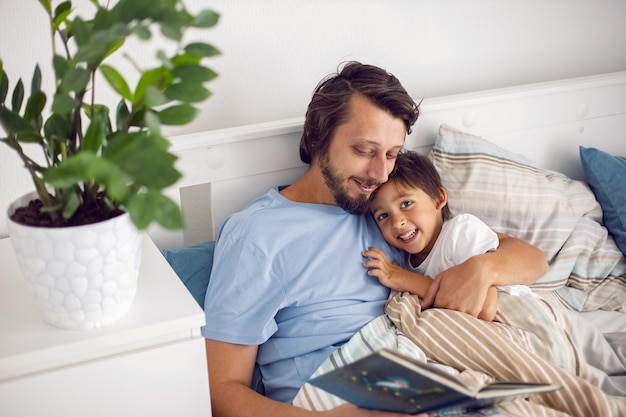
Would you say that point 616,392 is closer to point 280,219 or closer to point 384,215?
point 384,215

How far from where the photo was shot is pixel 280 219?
142 centimetres

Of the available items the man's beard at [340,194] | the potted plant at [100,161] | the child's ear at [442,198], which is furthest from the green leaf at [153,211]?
the child's ear at [442,198]

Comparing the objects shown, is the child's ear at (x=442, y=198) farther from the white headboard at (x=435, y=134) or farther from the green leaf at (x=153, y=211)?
the green leaf at (x=153, y=211)

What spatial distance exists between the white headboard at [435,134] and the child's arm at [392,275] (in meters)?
0.36

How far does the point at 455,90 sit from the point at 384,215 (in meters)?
0.62

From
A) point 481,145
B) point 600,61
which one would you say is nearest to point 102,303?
point 481,145

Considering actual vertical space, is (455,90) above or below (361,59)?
below

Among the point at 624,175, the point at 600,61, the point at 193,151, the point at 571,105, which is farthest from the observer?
the point at 600,61

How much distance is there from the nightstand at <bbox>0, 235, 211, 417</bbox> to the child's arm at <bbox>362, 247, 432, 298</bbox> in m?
0.49

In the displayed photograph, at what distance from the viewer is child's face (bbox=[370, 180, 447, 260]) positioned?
153cm

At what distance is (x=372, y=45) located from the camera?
1801 mm

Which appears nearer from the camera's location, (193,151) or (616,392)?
(616,392)

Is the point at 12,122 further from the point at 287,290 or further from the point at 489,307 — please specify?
the point at 489,307

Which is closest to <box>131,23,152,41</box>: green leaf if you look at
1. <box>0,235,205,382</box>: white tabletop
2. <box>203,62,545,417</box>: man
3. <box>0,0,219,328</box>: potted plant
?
<box>0,0,219,328</box>: potted plant
